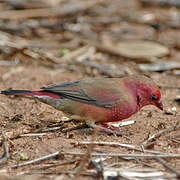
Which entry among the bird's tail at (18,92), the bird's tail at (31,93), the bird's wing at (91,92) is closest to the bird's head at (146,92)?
the bird's wing at (91,92)

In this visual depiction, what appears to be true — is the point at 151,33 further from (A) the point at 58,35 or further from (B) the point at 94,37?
(A) the point at 58,35

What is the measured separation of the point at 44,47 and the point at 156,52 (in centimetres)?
240

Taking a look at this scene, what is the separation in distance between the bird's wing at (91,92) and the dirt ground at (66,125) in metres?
0.39

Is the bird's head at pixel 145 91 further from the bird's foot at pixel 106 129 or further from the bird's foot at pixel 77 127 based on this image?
the bird's foot at pixel 77 127

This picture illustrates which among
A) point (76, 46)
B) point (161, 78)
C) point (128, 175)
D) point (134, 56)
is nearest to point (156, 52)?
point (134, 56)

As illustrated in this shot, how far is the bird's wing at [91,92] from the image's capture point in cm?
479

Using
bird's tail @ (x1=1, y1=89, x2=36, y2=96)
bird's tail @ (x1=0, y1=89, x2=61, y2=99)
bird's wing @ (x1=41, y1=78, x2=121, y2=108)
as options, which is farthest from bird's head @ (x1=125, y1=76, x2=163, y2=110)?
bird's tail @ (x1=1, y1=89, x2=36, y2=96)

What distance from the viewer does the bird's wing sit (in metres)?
4.79

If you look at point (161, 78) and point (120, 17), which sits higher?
point (120, 17)

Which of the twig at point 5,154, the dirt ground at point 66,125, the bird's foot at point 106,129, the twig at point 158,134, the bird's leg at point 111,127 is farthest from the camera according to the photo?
the bird's leg at point 111,127

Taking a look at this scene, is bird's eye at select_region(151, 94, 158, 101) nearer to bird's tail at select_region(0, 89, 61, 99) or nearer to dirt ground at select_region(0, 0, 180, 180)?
dirt ground at select_region(0, 0, 180, 180)

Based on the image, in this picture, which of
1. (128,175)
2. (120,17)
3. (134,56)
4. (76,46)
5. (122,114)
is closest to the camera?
(128,175)

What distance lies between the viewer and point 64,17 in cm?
974

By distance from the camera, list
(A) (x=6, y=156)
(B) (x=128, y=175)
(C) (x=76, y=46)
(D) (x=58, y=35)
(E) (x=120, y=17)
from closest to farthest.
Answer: (B) (x=128, y=175)
(A) (x=6, y=156)
(C) (x=76, y=46)
(D) (x=58, y=35)
(E) (x=120, y=17)
